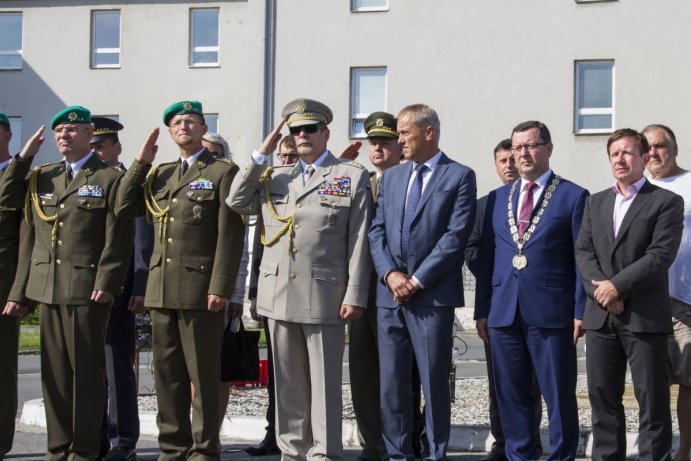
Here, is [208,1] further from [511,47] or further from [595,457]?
[595,457]

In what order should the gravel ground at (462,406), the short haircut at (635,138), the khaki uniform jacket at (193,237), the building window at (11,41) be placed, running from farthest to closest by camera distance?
the building window at (11,41), the gravel ground at (462,406), the khaki uniform jacket at (193,237), the short haircut at (635,138)

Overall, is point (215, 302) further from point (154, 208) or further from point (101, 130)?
point (101, 130)

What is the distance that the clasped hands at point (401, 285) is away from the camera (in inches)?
254

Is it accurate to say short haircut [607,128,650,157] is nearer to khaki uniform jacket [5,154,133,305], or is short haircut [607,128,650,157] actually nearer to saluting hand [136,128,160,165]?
saluting hand [136,128,160,165]

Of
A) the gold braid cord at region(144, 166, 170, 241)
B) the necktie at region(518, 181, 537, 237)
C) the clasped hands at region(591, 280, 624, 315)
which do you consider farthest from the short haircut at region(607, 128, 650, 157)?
the gold braid cord at region(144, 166, 170, 241)

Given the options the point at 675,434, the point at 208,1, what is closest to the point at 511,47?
the point at 208,1

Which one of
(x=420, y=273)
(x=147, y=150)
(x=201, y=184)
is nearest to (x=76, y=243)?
(x=147, y=150)

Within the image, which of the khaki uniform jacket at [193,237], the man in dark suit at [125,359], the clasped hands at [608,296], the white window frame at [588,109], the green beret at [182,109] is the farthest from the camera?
the white window frame at [588,109]

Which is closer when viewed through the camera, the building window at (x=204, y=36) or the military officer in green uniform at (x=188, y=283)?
the military officer in green uniform at (x=188, y=283)

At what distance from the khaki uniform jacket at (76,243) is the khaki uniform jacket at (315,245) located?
0.87m

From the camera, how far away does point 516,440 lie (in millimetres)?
6523

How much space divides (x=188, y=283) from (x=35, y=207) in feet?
4.12

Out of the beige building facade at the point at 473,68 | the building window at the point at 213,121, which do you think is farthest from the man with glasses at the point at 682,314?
the building window at the point at 213,121

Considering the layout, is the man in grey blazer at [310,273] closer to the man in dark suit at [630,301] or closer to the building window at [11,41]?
the man in dark suit at [630,301]
